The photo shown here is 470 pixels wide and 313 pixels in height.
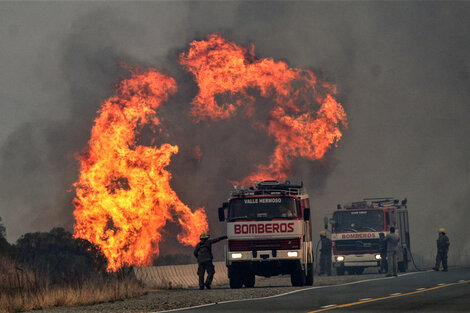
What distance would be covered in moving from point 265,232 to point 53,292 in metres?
7.70

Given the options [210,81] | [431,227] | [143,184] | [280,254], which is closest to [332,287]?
[280,254]

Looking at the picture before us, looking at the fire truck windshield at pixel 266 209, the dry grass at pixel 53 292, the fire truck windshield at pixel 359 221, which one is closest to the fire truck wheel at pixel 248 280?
the fire truck windshield at pixel 266 209

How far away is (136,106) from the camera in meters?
46.5

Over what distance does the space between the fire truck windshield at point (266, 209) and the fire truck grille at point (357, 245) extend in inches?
461

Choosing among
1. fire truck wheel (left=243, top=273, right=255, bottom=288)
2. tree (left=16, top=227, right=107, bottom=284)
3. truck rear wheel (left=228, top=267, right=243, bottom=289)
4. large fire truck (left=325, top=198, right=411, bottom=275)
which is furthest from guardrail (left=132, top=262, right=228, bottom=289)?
tree (left=16, top=227, right=107, bottom=284)

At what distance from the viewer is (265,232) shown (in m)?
27.3

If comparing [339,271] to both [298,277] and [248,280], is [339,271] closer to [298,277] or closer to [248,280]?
[248,280]

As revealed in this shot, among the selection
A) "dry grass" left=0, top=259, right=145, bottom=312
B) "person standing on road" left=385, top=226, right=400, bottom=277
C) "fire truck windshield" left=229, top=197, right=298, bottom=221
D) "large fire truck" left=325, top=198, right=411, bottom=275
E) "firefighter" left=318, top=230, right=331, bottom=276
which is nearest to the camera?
"dry grass" left=0, top=259, right=145, bottom=312

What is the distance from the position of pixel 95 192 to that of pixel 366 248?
14.5 metres

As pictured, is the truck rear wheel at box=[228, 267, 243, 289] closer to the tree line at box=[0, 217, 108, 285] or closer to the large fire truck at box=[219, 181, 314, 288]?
the large fire truck at box=[219, 181, 314, 288]

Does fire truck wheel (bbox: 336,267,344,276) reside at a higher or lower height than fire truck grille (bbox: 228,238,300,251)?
lower

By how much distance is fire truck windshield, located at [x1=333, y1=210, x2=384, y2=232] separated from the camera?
126 ft

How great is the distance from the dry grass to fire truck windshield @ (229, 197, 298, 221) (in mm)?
4183

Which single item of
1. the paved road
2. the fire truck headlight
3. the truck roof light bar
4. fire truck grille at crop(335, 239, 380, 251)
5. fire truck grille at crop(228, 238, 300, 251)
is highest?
the truck roof light bar
